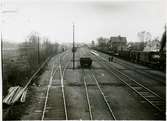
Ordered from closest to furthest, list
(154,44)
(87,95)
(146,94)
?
(87,95) → (146,94) → (154,44)

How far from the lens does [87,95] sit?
7.56 m

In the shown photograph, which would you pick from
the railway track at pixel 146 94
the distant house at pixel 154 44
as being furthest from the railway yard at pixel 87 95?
the distant house at pixel 154 44

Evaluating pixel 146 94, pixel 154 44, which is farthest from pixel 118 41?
pixel 146 94

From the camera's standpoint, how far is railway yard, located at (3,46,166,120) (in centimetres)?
655

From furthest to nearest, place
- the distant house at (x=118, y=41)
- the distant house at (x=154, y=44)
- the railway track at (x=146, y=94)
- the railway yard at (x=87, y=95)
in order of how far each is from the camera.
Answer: the distant house at (x=118, y=41), the distant house at (x=154, y=44), the railway track at (x=146, y=94), the railway yard at (x=87, y=95)

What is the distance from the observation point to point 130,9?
6.72 m

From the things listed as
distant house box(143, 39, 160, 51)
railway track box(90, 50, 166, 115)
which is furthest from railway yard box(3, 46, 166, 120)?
distant house box(143, 39, 160, 51)

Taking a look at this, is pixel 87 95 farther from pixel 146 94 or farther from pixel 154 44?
pixel 154 44

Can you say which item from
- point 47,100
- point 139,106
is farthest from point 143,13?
point 47,100

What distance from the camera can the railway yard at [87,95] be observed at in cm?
655

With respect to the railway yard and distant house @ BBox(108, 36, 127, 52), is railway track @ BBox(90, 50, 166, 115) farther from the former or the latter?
distant house @ BBox(108, 36, 127, 52)

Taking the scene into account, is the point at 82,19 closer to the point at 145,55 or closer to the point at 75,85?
the point at 75,85

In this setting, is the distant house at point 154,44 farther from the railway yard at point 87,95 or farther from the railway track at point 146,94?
the railway track at point 146,94

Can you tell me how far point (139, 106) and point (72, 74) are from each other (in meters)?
2.68
